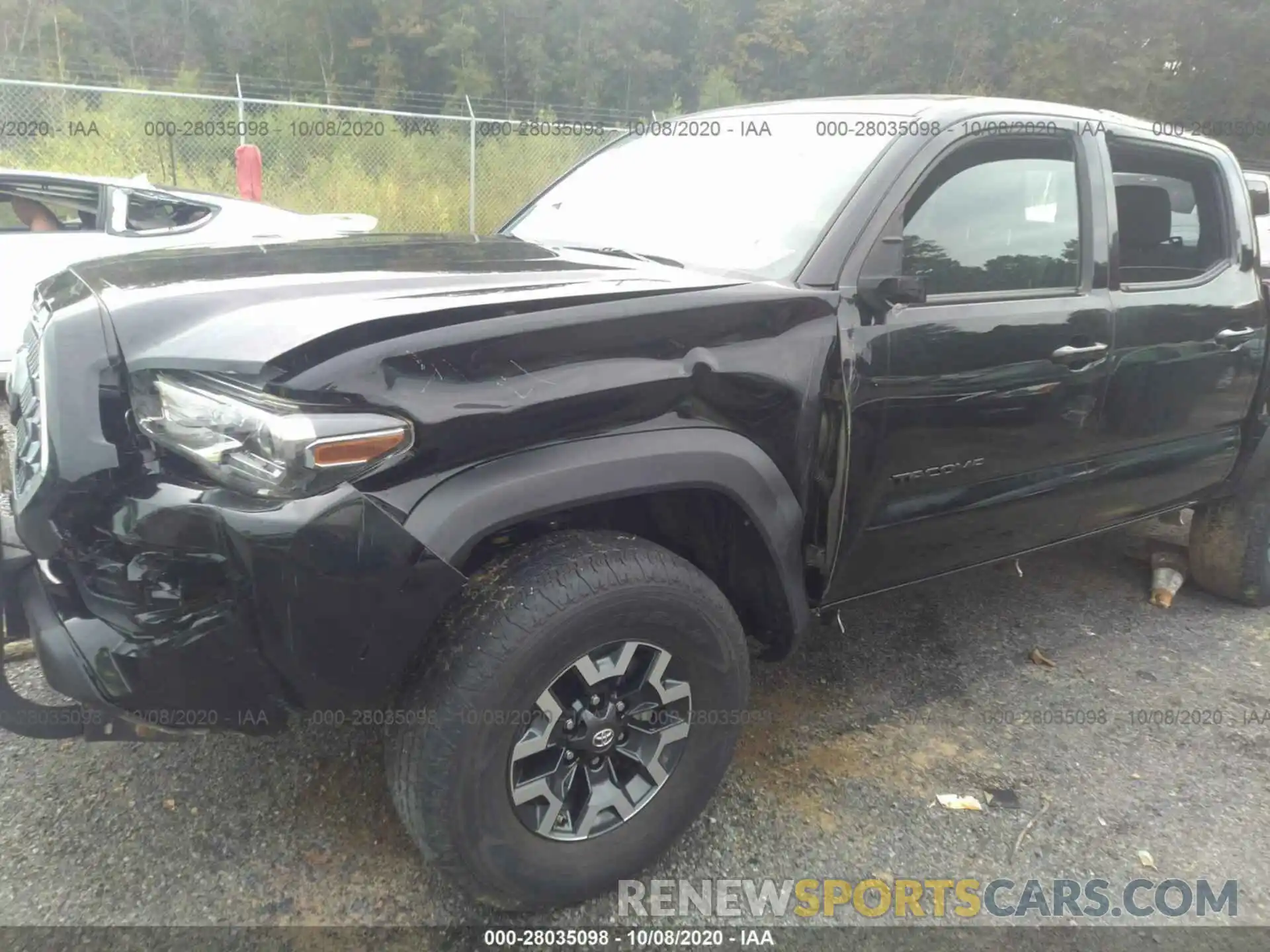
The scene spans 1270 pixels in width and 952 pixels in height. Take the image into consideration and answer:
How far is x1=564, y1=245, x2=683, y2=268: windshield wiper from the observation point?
2.48 meters

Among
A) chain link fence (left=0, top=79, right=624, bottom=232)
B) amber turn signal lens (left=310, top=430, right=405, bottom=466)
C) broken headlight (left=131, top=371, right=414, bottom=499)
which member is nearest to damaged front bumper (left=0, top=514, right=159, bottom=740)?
broken headlight (left=131, top=371, right=414, bottom=499)

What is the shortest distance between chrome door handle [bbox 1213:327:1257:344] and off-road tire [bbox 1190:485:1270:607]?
2.67 feet

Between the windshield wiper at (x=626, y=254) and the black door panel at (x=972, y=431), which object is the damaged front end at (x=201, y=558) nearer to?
the windshield wiper at (x=626, y=254)

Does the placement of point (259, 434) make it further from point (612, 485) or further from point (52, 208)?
point (52, 208)

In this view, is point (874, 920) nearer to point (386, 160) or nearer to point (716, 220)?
point (716, 220)

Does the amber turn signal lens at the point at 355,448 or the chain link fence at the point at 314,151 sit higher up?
the chain link fence at the point at 314,151

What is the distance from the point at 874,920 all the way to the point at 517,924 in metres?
0.84

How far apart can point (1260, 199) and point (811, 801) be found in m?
3.01

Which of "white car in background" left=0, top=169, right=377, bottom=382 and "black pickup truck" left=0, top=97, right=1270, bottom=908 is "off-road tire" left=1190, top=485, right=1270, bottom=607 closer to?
"black pickup truck" left=0, top=97, right=1270, bottom=908

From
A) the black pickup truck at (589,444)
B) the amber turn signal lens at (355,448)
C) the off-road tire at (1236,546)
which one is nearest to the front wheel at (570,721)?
the black pickup truck at (589,444)

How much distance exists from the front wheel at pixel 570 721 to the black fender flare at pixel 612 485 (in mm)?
157

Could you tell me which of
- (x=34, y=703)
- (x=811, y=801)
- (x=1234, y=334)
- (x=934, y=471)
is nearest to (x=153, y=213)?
(x=34, y=703)

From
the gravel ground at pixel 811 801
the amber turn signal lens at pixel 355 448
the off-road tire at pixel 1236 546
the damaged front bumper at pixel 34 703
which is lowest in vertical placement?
the gravel ground at pixel 811 801

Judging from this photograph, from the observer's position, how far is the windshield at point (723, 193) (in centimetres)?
241
